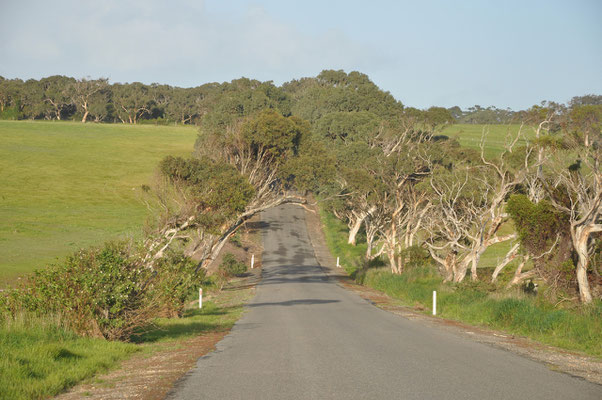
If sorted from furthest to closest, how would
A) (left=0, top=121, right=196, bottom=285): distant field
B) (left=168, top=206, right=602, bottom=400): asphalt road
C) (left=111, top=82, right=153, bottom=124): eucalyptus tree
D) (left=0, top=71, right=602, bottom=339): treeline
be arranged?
1. (left=111, top=82, right=153, bottom=124): eucalyptus tree
2. (left=0, top=121, right=196, bottom=285): distant field
3. (left=0, top=71, right=602, bottom=339): treeline
4. (left=168, top=206, right=602, bottom=400): asphalt road

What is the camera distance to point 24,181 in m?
72.8

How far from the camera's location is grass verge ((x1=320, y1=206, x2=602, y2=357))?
48.5ft

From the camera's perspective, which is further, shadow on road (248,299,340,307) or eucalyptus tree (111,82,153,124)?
eucalyptus tree (111,82,153,124)

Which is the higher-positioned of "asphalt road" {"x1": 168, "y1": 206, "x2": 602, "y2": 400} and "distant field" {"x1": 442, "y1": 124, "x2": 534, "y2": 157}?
"distant field" {"x1": 442, "y1": 124, "x2": 534, "y2": 157}

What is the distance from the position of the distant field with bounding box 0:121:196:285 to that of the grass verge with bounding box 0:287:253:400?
19.6 metres

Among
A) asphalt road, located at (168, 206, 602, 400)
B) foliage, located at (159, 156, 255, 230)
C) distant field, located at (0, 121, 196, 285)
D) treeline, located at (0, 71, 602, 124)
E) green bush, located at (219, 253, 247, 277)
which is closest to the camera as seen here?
asphalt road, located at (168, 206, 602, 400)

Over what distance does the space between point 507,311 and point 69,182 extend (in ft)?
225

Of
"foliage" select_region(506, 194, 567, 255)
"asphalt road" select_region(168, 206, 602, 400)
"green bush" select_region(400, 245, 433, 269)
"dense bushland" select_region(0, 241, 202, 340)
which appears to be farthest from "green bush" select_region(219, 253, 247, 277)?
"dense bushland" select_region(0, 241, 202, 340)

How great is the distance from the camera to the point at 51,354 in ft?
34.1

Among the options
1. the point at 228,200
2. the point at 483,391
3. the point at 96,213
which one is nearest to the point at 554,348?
the point at 483,391

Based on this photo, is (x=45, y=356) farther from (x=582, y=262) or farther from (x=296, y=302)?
(x=296, y=302)

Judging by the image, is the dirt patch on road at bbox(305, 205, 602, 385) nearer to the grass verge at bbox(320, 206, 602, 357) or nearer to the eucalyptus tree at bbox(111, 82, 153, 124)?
the grass verge at bbox(320, 206, 602, 357)

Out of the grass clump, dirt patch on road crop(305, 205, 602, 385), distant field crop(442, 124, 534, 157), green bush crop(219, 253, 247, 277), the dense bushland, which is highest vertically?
distant field crop(442, 124, 534, 157)

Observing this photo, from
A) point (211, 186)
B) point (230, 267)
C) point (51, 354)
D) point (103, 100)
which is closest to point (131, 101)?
point (103, 100)
